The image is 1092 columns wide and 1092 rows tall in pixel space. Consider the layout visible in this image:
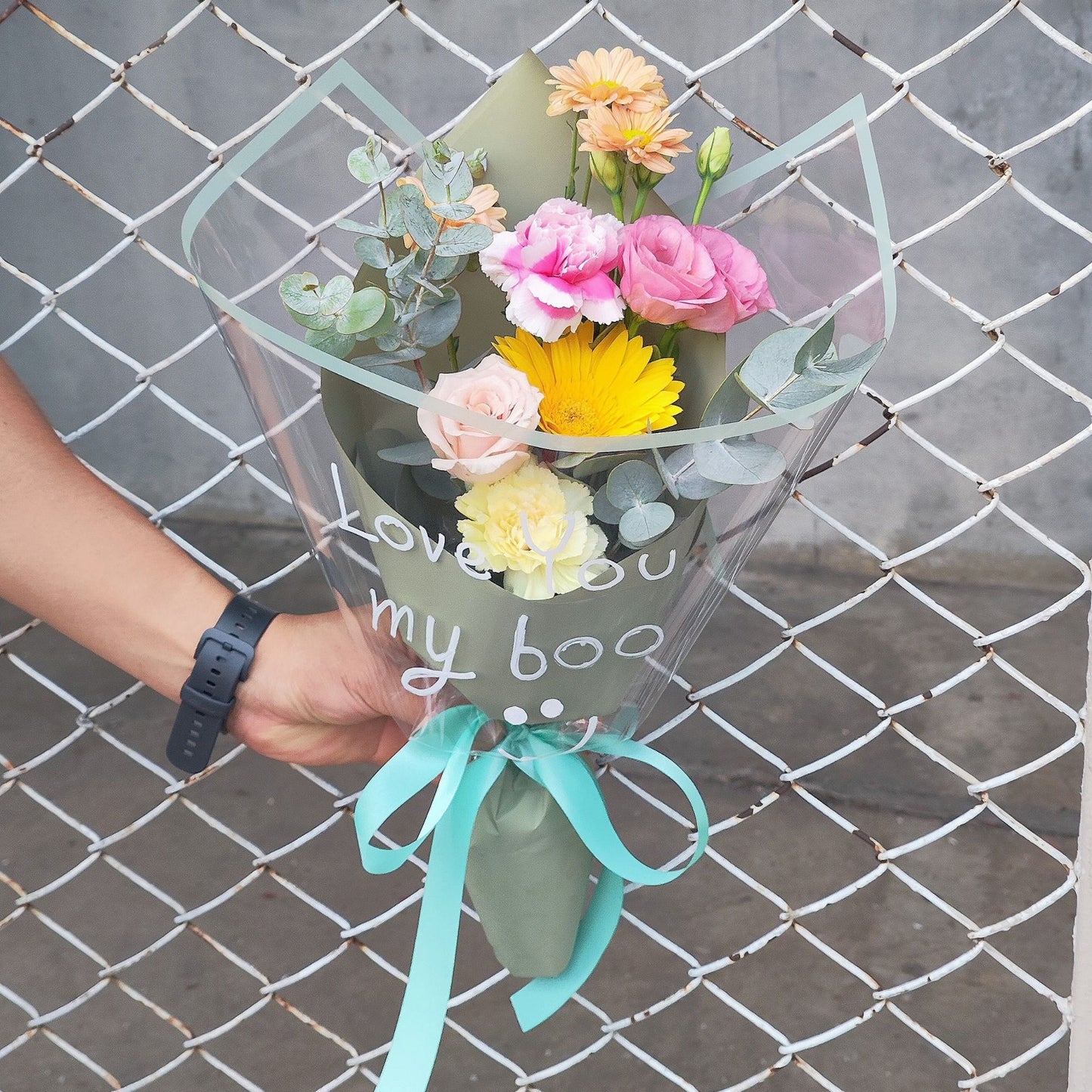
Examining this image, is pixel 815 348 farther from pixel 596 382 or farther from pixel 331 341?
pixel 331 341

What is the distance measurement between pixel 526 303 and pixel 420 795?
1.69 meters

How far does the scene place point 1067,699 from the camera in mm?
2400

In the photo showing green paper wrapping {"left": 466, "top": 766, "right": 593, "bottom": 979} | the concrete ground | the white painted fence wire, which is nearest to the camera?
green paper wrapping {"left": 466, "top": 766, "right": 593, "bottom": 979}

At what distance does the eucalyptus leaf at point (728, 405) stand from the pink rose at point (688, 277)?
0.03m

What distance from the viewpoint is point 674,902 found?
190cm

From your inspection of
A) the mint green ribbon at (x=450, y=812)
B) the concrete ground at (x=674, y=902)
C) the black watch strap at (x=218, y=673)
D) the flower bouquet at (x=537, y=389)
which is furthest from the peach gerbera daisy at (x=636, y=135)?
the concrete ground at (x=674, y=902)

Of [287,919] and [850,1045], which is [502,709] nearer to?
[850,1045]

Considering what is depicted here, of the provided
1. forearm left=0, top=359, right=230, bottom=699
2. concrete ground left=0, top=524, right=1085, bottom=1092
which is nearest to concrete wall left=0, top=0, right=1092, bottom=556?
concrete ground left=0, top=524, right=1085, bottom=1092

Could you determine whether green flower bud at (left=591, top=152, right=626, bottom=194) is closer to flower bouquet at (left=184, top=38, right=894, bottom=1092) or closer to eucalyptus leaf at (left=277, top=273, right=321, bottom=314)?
flower bouquet at (left=184, top=38, right=894, bottom=1092)

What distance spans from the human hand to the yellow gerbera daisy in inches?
10.0

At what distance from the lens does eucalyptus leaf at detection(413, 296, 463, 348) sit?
0.58 m

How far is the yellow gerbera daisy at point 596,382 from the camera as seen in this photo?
1.83 ft

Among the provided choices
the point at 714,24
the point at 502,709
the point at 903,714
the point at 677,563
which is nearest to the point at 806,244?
the point at 677,563

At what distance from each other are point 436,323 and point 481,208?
0.21ft
